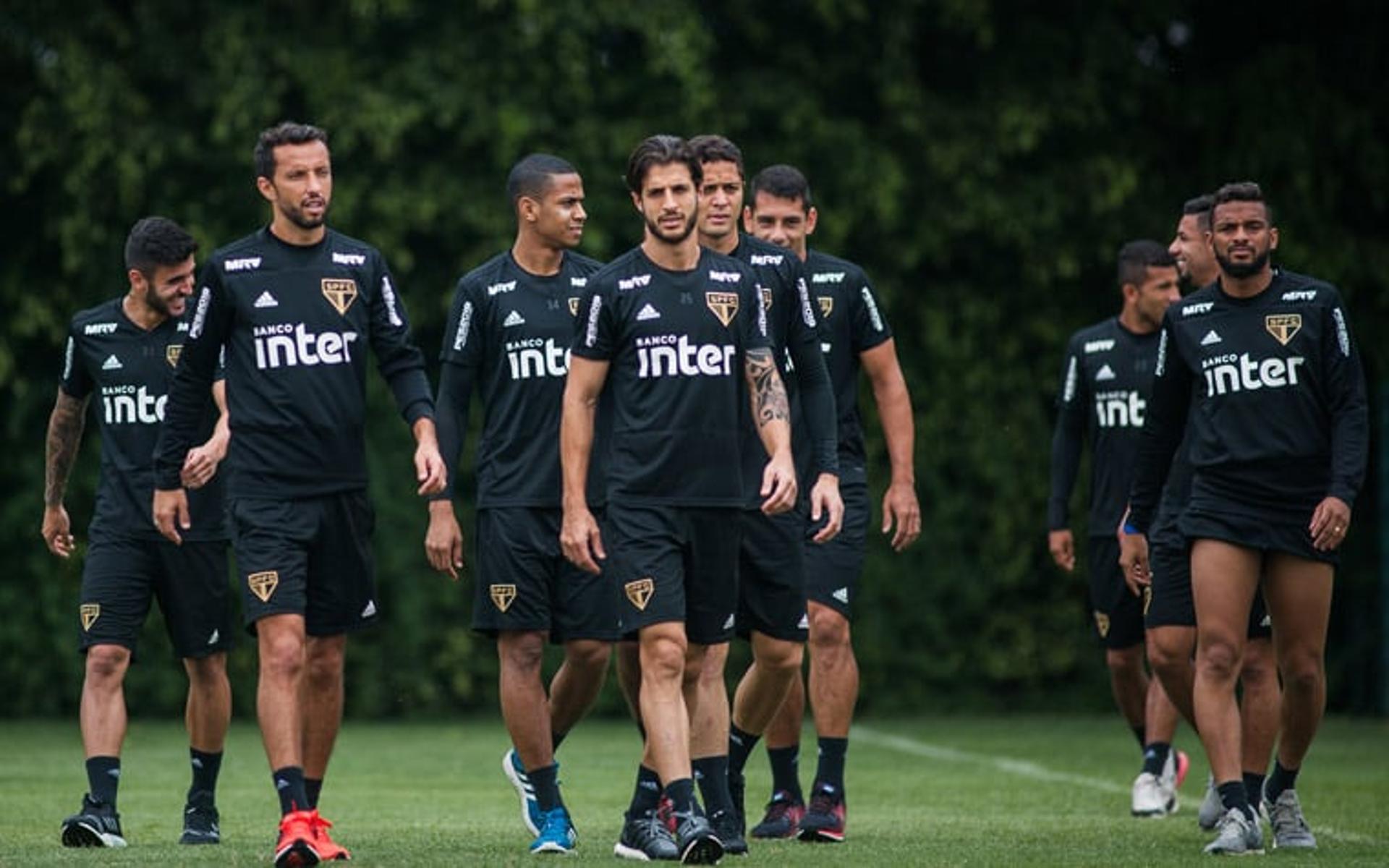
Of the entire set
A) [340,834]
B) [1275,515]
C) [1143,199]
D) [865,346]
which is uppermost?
[1143,199]

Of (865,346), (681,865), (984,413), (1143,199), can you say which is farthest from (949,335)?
(681,865)

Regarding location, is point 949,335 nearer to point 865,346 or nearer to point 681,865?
point 865,346

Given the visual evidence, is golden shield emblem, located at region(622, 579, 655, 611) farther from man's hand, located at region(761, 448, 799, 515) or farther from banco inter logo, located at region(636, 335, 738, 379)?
Result: banco inter logo, located at region(636, 335, 738, 379)

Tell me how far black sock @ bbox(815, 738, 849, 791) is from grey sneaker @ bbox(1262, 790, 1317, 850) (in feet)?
5.36

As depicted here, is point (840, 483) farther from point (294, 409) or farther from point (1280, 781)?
point (294, 409)

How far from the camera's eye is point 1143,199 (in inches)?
772

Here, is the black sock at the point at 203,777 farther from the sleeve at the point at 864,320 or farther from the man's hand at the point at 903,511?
the sleeve at the point at 864,320

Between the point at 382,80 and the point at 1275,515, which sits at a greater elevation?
the point at 382,80

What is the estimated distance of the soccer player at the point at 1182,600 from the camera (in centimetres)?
1006

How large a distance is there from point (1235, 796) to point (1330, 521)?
3.41 feet

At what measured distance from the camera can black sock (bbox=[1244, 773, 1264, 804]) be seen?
939cm

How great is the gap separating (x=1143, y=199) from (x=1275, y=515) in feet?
35.5

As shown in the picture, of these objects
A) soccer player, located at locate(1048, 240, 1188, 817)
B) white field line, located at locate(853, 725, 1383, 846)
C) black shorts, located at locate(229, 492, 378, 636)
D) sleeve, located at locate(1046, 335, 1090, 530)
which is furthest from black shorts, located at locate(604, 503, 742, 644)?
sleeve, located at locate(1046, 335, 1090, 530)

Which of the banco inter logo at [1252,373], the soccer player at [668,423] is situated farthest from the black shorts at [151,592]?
the banco inter logo at [1252,373]
